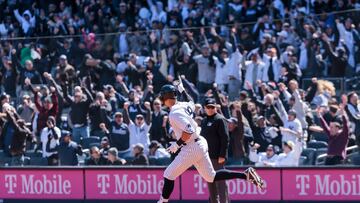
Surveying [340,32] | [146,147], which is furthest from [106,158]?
[340,32]

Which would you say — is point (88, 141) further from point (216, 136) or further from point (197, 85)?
point (216, 136)

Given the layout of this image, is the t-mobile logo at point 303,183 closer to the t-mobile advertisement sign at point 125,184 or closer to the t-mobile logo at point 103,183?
the t-mobile advertisement sign at point 125,184

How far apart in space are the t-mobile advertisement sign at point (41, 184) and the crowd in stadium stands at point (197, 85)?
1.18 meters

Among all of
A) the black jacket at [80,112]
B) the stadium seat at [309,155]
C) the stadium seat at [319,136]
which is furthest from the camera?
the black jacket at [80,112]

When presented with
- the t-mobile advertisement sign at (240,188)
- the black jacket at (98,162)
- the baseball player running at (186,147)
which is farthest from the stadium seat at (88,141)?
the baseball player running at (186,147)

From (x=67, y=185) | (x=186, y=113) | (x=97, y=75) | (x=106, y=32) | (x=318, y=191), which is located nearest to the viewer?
(x=186, y=113)

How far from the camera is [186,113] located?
1524 centimetres

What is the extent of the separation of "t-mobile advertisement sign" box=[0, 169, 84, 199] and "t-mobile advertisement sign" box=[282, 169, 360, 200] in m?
3.60

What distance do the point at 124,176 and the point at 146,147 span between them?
2305mm

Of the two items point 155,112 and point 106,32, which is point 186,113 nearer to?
point 155,112

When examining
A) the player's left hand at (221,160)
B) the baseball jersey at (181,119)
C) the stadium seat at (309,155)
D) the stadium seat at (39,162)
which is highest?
the baseball jersey at (181,119)

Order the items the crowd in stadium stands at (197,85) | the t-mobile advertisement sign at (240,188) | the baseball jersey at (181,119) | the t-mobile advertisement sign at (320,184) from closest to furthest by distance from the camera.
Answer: the baseball jersey at (181,119)
the t-mobile advertisement sign at (320,184)
the t-mobile advertisement sign at (240,188)
the crowd in stadium stands at (197,85)

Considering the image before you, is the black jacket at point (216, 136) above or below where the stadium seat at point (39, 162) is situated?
above

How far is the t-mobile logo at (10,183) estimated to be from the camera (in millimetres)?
19859
